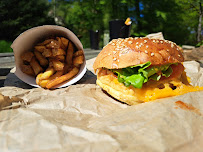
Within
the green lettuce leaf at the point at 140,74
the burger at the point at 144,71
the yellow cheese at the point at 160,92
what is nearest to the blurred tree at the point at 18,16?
the burger at the point at 144,71

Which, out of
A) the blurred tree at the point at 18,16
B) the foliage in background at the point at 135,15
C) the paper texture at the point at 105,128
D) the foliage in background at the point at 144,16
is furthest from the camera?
the foliage in background at the point at 144,16

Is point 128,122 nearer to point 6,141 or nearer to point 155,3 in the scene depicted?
point 6,141

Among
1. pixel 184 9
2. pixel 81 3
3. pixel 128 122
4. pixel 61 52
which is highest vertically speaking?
pixel 81 3

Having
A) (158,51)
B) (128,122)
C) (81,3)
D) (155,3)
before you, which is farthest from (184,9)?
(128,122)

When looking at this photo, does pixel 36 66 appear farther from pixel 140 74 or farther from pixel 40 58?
pixel 140 74

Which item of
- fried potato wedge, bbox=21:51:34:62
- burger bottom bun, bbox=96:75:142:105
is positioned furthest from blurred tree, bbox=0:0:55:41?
burger bottom bun, bbox=96:75:142:105

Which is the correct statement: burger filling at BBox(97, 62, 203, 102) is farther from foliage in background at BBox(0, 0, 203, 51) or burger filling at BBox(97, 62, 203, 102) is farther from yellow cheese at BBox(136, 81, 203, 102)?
foliage in background at BBox(0, 0, 203, 51)

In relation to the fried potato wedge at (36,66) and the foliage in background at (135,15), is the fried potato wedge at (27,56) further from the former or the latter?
the foliage in background at (135,15)
